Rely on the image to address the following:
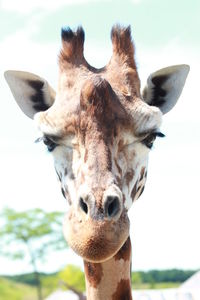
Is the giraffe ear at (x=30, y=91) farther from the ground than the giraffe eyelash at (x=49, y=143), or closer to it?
farther from the ground

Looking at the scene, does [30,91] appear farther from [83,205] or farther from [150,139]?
[83,205]

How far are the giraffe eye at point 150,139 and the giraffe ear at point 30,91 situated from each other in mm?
1196

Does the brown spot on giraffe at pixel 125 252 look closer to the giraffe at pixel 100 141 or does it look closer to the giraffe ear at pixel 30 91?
the giraffe at pixel 100 141

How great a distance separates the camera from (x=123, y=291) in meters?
5.64

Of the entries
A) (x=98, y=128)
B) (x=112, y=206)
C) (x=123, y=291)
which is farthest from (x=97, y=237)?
(x=123, y=291)

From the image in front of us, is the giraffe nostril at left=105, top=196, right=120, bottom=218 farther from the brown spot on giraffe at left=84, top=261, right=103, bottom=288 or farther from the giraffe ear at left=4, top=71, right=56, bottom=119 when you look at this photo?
the giraffe ear at left=4, top=71, right=56, bottom=119

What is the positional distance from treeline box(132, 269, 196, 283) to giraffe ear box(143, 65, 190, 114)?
31632mm

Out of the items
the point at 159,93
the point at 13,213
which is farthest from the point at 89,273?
the point at 13,213

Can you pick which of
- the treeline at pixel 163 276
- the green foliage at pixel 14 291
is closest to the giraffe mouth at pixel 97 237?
the treeline at pixel 163 276

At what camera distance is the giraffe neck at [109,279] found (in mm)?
5547

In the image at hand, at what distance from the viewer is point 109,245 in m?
4.66

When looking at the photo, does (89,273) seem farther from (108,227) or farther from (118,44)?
(118,44)

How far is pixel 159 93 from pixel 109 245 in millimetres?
2371

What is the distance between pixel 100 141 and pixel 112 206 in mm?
→ 611
